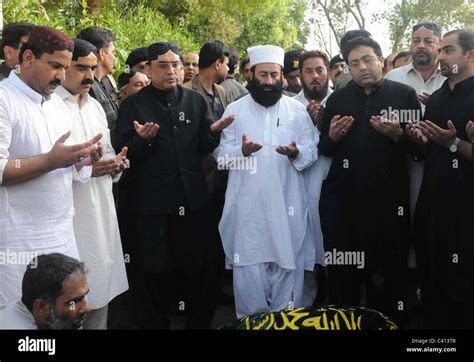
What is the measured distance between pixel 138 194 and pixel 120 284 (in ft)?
2.19

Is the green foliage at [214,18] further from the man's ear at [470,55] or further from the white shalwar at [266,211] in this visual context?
the man's ear at [470,55]

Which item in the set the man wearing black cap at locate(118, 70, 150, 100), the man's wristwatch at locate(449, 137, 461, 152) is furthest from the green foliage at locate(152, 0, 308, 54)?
the man's wristwatch at locate(449, 137, 461, 152)

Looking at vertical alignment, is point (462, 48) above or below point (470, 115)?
above

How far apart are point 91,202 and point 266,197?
4.41ft

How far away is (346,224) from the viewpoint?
4.60m

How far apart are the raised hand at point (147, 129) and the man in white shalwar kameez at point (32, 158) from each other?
773mm

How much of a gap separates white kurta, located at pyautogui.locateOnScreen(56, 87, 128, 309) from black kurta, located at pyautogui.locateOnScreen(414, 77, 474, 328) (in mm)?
2037

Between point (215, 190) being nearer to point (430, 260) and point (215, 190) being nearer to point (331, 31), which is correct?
point (430, 260)

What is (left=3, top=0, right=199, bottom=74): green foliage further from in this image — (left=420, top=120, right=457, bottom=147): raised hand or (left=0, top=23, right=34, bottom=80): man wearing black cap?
(left=420, top=120, right=457, bottom=147): raised hand

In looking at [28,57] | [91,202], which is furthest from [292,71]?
[28,57]

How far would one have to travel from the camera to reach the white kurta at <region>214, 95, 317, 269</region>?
15.8 ft

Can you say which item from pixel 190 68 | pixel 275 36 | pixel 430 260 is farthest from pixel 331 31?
pixel 430 260

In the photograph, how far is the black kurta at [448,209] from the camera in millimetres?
4270

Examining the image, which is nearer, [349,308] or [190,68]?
[349,308]
